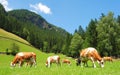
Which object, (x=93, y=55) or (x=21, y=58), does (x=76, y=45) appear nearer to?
(x=21, y=58)

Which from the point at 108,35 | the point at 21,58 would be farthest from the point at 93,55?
the point at 108,35

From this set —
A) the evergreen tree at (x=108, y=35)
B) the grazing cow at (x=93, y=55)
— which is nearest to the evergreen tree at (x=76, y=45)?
the evergreen tree at (x=108, y=35)

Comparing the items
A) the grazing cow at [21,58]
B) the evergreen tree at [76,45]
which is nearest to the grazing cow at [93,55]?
the grazing cow at [21,58]

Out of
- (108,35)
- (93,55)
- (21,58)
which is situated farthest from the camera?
(108,35)

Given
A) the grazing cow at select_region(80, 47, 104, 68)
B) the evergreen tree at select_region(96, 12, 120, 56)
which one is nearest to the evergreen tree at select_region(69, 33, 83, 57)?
the evergreen tree at select_region(96, 12, 120, 56)

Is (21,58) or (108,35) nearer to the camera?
(21,58)

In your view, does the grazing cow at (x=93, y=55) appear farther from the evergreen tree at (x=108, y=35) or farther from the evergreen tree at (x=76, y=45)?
the evergreen tree at (x=76, y=45)

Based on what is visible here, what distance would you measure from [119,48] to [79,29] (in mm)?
57188

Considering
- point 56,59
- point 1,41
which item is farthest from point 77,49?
point 56,59

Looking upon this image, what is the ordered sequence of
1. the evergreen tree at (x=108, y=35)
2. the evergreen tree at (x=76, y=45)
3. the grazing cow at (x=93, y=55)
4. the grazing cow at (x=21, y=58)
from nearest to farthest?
the grazing cow at (x=93, y=55), the grazing cow at (x=21, y=58), the evergreen tree at (x=108, y=35), the evergreen tree at (x=76, y=45)

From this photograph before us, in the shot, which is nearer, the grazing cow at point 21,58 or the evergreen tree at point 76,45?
the grazing cow at point 21,58

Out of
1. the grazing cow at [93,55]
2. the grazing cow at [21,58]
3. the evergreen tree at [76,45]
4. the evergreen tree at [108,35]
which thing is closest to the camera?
the grazing cow at [93,55]

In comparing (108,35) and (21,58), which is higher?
(108,35)

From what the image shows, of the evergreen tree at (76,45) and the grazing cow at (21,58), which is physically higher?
the evergreen tree at (76,45)
